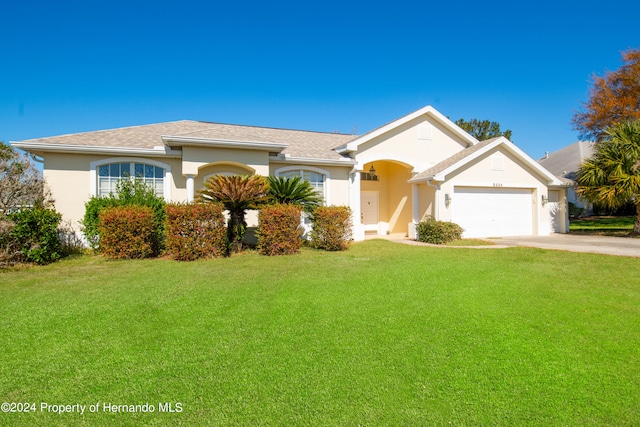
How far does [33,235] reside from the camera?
9.94 m

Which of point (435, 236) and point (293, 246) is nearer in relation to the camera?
point (293, 246)

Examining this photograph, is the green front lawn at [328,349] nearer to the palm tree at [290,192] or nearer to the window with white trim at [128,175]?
the palm tree at [290,192]

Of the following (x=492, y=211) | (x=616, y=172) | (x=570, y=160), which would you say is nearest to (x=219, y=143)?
(x=492, y=211)

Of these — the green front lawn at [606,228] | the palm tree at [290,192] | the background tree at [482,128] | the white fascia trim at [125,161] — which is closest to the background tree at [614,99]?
the green front lawn at [606,228]

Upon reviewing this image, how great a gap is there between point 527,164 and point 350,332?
669 inches

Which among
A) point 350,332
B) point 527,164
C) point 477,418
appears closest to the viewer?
point 477,418

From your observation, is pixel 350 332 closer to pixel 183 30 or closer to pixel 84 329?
pixel 84 329

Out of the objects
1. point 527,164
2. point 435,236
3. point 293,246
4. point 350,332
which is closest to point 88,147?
point 293,246

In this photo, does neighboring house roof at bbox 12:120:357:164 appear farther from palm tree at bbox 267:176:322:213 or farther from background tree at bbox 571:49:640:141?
background tree at bbox 571:49:640:141

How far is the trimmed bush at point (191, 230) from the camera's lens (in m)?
10.4

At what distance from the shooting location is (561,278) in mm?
7746

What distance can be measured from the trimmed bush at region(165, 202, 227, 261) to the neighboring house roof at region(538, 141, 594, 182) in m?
38.0

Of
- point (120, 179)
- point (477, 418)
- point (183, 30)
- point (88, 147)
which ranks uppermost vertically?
point (183, 30)

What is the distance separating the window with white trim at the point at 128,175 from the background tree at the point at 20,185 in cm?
177
